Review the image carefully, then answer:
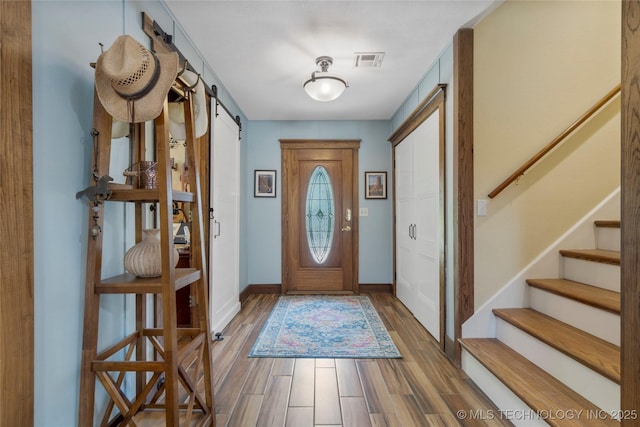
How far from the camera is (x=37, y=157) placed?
111 centimetres

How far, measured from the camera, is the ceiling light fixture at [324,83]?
262 centimetres

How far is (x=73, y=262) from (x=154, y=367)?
0.54 metres

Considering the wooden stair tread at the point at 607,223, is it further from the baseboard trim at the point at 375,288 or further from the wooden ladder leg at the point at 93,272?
the wooden ladder leg at the point at 93,272

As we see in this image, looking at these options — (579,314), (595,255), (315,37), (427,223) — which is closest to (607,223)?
(595,255)

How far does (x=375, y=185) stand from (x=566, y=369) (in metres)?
3.10

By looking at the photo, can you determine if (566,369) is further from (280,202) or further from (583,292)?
(280,202)

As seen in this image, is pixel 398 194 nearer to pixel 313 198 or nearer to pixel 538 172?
pixel 313 198

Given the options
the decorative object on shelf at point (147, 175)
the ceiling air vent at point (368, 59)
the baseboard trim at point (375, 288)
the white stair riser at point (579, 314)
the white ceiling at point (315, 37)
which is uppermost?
the white ceiling at point (315, 37)

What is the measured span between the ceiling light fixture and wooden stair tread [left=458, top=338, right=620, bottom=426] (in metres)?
2.22

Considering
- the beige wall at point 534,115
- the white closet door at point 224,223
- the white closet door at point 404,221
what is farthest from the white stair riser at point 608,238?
the white closet door at point 224,223

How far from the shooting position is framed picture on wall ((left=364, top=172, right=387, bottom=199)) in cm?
441

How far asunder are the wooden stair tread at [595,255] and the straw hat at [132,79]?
2533 millimetres

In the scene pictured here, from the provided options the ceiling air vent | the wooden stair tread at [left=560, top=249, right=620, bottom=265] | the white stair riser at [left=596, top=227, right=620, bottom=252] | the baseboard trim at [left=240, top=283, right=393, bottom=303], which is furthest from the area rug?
the ceiling air vent

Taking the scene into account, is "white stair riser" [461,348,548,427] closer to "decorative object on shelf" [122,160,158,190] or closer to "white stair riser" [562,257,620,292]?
"white stair riser" [562,257,620,292]
